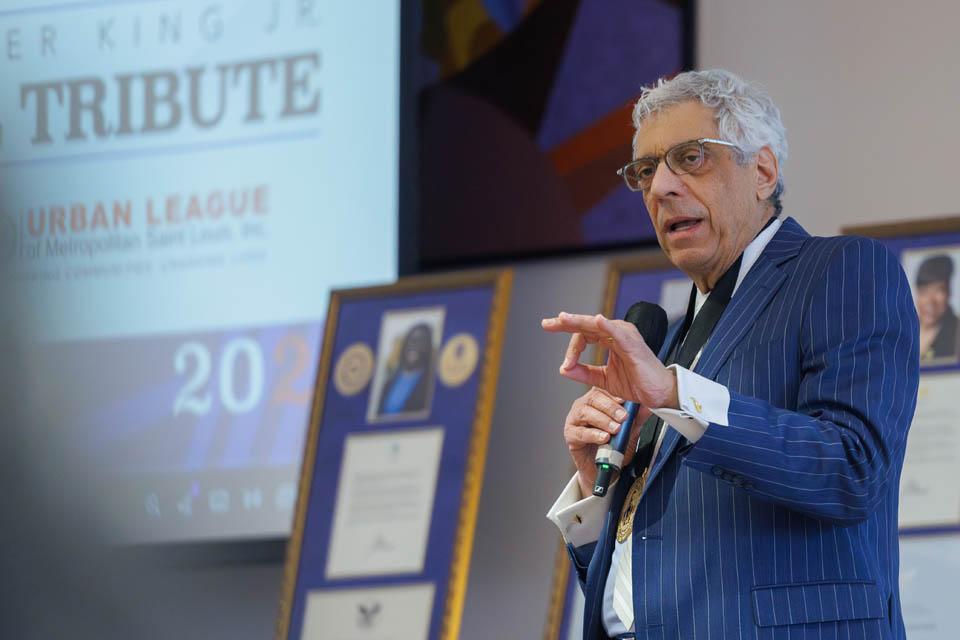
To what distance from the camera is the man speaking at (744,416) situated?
1.76 metres

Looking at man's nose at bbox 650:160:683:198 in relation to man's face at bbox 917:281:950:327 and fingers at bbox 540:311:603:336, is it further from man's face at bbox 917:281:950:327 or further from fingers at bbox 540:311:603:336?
man's face at bbox 917:281:950:327

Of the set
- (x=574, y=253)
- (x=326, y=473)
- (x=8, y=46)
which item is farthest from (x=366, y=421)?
(x=8, y=46)

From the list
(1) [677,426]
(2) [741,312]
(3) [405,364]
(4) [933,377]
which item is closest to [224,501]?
(3) [405,364]

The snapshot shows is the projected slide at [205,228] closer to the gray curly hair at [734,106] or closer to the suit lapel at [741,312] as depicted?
the gray curly hair at [734,106]

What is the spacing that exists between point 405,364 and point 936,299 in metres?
1.55

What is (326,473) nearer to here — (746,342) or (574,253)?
(574,253)

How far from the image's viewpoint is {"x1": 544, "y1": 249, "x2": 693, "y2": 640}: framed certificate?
12.5 feet

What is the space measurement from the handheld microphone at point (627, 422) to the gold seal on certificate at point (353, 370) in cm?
223

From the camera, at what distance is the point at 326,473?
422 cm

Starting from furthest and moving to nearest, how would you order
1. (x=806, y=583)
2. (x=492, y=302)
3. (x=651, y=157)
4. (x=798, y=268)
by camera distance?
(x=492, y=302) → (x=651, y=157) → (x=798, y=268) → (x=806, y=583)

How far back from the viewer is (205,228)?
4.77 m

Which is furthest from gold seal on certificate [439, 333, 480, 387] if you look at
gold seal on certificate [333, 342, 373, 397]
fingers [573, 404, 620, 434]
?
fingers [573, 404, 620, 434]

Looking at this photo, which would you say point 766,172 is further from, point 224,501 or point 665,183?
point 224,501

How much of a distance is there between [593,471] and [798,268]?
0.41 meters
